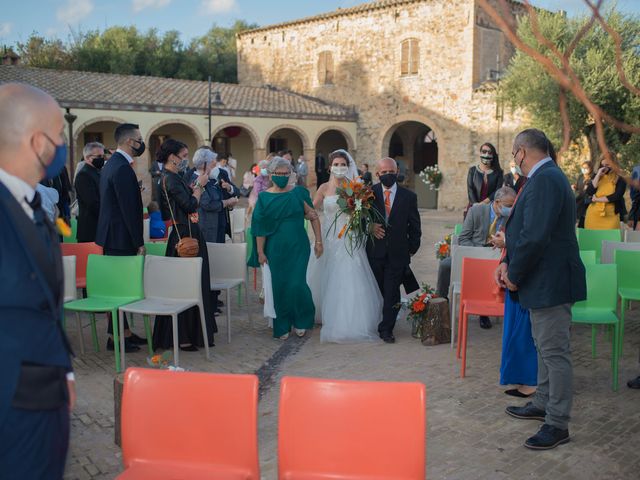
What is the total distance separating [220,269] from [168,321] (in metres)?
0.96

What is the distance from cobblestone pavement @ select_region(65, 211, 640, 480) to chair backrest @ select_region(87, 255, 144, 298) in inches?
24.2

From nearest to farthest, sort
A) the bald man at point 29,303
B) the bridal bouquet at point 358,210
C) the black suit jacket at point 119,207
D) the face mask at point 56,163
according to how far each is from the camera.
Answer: the bald man at point 29,303
the face mask at point 56,163
the black suit jacket at point 119,207
the bridal bouquet at point 358,210

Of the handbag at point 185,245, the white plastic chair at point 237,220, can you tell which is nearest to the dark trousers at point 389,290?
the handbag at point 185,245

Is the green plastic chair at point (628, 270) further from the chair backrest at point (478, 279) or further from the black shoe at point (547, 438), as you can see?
the black shoe at point (547, 438)

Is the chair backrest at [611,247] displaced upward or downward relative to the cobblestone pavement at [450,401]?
upward

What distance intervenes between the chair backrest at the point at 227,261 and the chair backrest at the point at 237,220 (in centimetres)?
339

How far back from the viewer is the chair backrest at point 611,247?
19.8 feet

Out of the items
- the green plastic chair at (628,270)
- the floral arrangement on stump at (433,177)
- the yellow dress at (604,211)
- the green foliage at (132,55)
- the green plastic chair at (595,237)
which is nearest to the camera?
the green plastic chair at (628,270)

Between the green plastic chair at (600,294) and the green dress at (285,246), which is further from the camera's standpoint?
the green dress at (285,246)

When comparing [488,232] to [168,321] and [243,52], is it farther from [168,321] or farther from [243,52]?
[243,52]

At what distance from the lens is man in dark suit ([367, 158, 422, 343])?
18.9ft

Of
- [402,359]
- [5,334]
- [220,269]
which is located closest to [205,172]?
[220,269]

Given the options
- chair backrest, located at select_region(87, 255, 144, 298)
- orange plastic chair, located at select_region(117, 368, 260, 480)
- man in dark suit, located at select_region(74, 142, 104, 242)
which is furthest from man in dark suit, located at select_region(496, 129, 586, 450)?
man in dark suit, located at select_region(74, 142, 104, 242)

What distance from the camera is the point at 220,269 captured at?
6.34 metres
